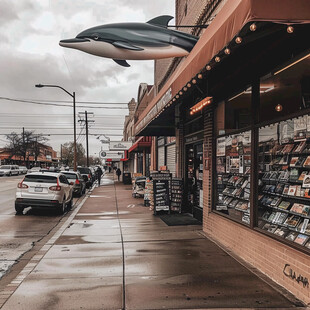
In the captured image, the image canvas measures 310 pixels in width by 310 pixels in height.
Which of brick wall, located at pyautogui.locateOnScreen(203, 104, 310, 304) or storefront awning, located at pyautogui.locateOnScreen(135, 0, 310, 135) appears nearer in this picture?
storefront awning, located at pyautogui.locateOnScreen(135, 0, 310, 135)

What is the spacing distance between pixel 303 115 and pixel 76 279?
4117mm

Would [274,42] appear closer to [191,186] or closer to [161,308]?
[161,308]

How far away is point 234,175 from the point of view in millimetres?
7336

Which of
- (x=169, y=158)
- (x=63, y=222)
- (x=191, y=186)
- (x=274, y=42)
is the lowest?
(x=63, y=222)

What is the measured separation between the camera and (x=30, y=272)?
18.9 feet

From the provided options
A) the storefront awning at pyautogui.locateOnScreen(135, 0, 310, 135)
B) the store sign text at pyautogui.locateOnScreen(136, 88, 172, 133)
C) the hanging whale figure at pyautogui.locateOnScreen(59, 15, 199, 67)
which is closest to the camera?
the storefront awning at pyautogui.locateOnScreen(135, 0, 310, 135)

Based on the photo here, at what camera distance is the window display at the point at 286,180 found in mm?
4930

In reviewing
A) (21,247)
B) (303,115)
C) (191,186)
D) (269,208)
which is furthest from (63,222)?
(303,115)

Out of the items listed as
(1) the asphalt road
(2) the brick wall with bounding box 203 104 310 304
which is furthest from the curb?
(2) the brick wall with bounding box 203 104 310 304

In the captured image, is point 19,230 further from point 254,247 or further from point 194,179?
point 254,247

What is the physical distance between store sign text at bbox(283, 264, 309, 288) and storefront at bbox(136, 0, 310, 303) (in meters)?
0.01

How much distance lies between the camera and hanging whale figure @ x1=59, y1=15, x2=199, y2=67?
675cm

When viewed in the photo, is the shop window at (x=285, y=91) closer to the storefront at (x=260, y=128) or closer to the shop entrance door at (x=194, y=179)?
the storefront at (x=260, y=128)

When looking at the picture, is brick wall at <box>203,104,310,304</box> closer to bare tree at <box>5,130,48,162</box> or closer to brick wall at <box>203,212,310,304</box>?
brick wall at <box>203,212,310,304</box>
